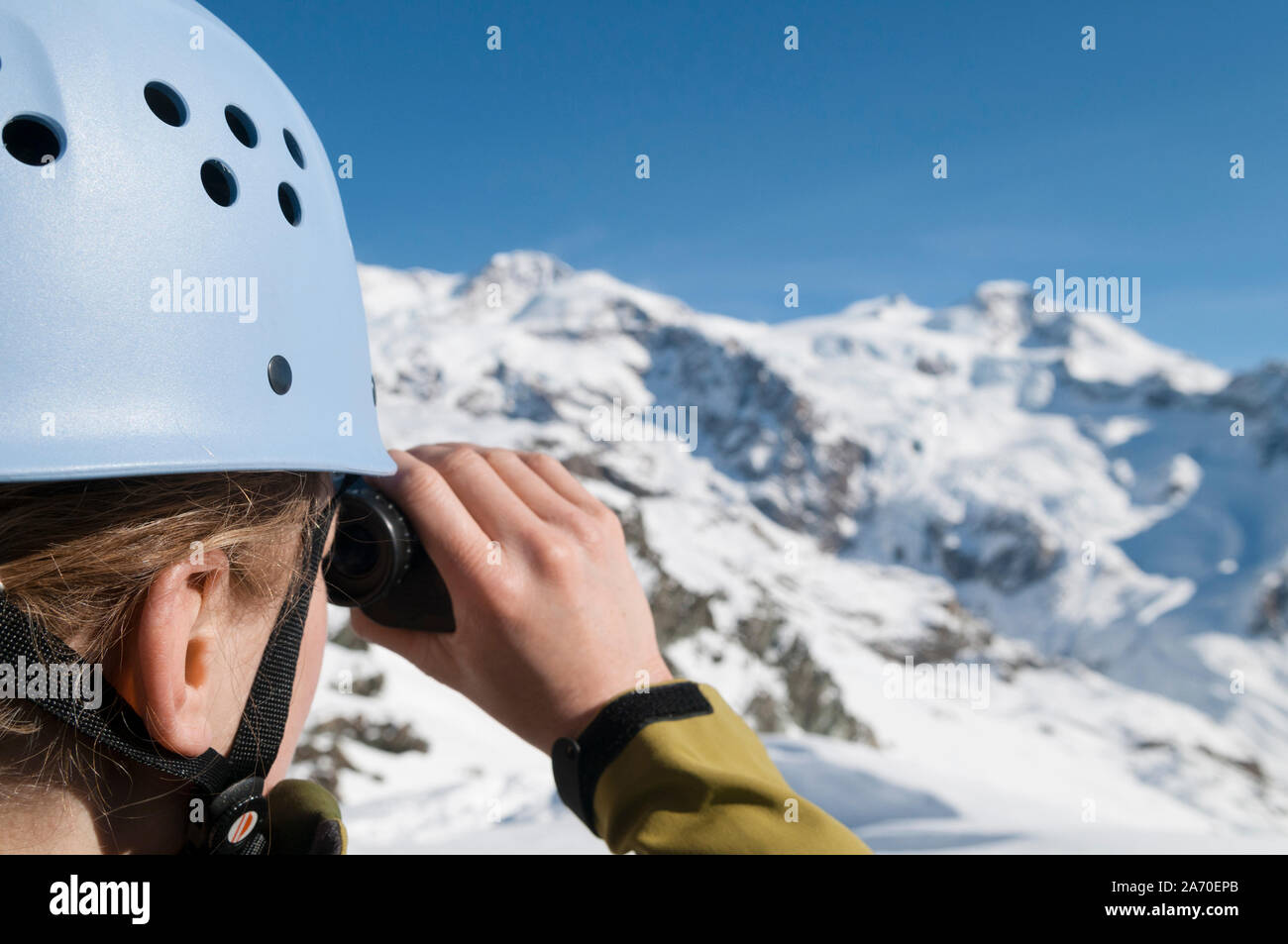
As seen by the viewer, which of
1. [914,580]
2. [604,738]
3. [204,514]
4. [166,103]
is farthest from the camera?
[914,580]

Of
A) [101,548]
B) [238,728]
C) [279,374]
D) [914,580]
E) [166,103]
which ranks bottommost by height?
[914,580]

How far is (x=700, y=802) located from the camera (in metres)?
1.49

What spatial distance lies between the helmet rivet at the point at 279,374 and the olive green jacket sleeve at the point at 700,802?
3.04ft

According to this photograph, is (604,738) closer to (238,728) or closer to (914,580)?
(238,728)

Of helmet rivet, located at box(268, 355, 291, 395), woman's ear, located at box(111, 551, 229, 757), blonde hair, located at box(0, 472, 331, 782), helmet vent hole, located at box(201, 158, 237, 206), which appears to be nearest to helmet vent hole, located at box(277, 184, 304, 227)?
helmet vent hole, located at box(201, 158, 237, 206)

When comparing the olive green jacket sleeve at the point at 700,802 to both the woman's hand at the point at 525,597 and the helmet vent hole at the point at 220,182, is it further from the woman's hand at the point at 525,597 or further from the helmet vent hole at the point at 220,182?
the helmet vent hole at the point at 220,182

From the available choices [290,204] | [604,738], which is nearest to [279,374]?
[290,204]

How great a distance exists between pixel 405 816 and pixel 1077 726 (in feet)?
162

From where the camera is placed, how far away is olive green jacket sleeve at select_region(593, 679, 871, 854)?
141 cm

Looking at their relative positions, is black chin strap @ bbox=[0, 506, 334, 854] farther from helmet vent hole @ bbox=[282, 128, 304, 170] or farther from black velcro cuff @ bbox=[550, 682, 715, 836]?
helmet vent hole @ bbox=[282, 128, 304, 170]

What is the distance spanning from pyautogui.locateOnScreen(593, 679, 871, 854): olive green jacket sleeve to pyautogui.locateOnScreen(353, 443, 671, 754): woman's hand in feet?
0.51

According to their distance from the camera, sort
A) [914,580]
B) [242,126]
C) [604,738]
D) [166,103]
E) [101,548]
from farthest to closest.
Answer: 1. [914,580]
2. [604,738]
3. [242,126]
4. [166,103]
5. [101,548]

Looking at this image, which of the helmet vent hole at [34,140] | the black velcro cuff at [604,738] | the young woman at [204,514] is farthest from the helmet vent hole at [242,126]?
the black velcro cuff at [604,738]

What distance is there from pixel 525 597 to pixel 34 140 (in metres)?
1.10
